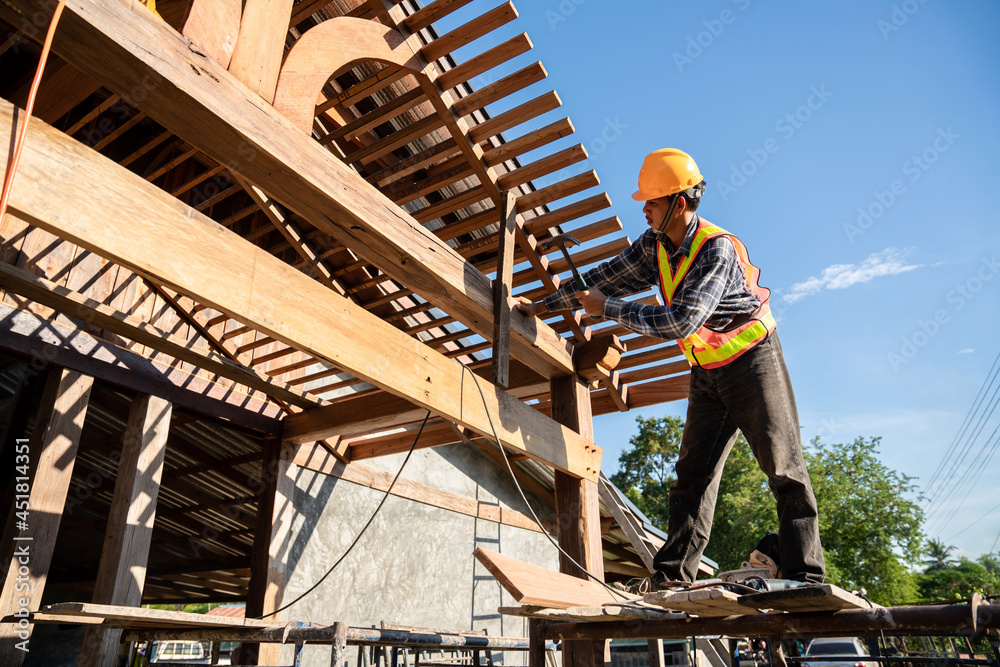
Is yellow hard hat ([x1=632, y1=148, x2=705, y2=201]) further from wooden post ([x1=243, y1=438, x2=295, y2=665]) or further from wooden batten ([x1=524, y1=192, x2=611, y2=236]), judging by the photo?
wooden post ([x1=243, y1=438, x2=295, y2=665])

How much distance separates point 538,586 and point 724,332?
1.61m

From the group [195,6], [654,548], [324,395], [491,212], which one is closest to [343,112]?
[491,212]

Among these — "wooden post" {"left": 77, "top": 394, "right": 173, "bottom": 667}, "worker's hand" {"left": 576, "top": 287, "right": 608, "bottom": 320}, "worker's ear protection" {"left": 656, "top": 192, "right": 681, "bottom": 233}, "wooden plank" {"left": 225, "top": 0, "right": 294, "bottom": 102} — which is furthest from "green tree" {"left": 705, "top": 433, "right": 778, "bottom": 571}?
"wooden plank" {"left": 225, "top": 0, "right": 294, "bottom": 102}

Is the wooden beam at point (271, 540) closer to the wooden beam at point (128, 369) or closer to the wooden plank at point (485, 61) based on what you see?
the wooden beam at point (128, 369)

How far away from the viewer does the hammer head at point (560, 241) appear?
4.41m

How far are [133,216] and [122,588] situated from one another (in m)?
3.93

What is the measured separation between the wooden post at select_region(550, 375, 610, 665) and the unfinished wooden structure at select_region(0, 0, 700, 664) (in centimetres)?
2

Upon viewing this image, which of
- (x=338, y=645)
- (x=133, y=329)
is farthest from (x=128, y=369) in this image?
(x=338, y=645)

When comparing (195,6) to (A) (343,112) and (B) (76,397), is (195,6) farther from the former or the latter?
(B) (76,397)

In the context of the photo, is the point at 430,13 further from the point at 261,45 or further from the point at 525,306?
the point at 525,306

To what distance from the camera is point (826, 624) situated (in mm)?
2652

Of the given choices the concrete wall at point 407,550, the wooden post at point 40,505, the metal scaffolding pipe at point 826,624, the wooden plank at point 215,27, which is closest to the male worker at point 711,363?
the metal scaffolding pipe at point 826,624

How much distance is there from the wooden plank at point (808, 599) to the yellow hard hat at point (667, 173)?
6.75ft

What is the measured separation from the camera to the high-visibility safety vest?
3309 mm
